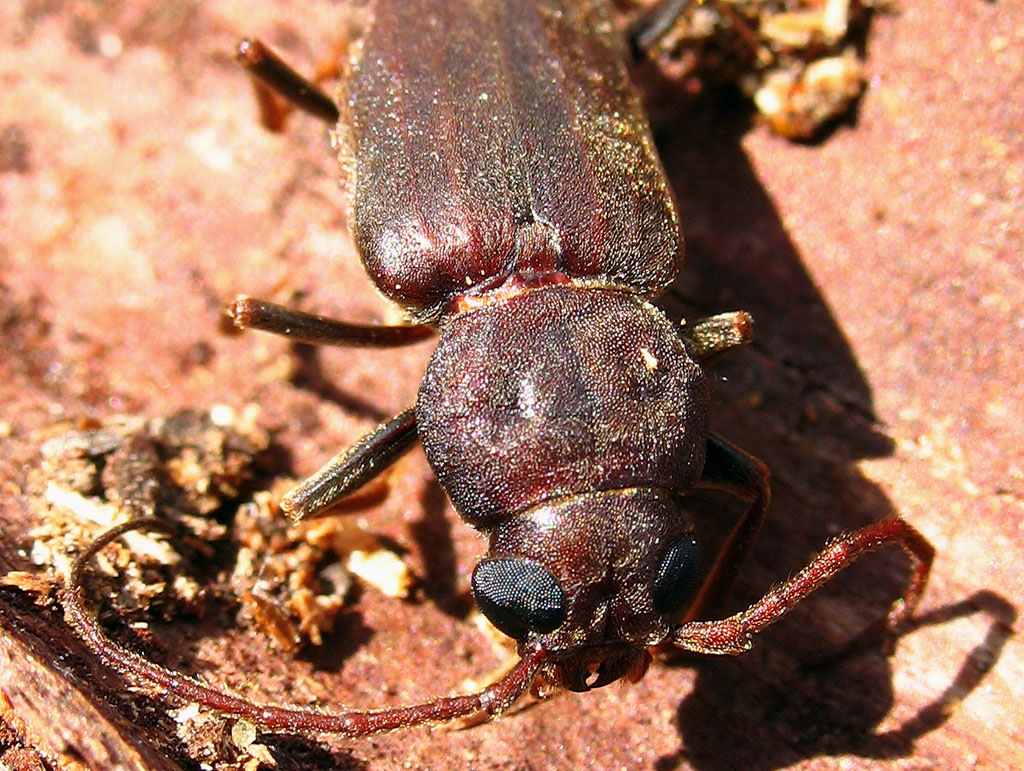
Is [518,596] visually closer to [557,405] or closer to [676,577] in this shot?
[676,577]

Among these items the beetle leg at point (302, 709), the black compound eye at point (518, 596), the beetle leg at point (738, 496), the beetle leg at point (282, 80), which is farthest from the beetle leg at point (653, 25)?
the beetle leg at point (302, 709)

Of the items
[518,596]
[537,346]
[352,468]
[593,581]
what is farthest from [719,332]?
[352,468]

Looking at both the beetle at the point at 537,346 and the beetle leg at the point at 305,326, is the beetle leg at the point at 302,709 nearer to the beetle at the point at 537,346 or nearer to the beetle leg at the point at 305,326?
the beetle at the point at 537,346

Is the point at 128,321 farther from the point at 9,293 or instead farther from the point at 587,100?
the point at 587,100

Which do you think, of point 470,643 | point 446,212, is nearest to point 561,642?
point 470,643

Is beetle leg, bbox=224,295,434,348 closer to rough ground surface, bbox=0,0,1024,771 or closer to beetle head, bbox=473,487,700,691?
rough ground surface, bbox=0,0,1024,771

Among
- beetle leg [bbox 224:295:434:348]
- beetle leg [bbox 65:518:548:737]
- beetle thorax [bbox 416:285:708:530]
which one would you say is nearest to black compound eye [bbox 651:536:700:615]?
beetle thorax [bbox 416:285:708:530]
